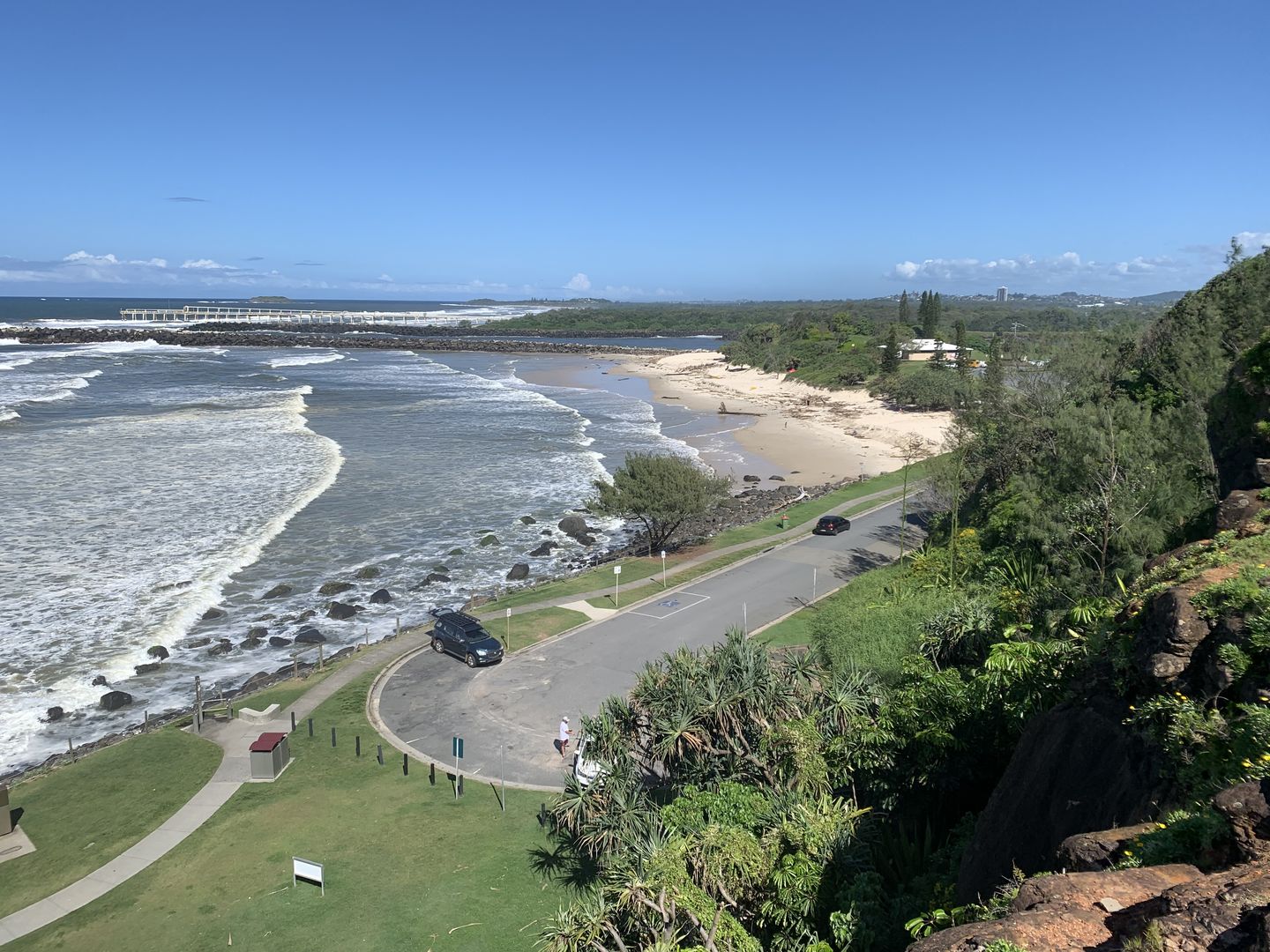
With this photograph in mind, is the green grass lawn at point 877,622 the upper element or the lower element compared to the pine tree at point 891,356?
lower

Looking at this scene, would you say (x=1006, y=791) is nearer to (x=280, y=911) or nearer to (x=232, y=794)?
(x=280, y=911)

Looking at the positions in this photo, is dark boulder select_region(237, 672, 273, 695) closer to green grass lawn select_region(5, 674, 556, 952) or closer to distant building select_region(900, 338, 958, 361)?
green grass lawn select_region(5, 674, 556, 952)

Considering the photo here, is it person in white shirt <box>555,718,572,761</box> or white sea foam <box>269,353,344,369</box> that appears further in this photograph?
white sea foam <box>269,353,344,369</box>

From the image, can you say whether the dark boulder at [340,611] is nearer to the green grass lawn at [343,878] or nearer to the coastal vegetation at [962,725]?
the green grass lawn at [343,878]

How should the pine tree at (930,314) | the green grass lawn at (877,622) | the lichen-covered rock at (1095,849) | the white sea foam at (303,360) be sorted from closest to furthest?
1. the lichen-covered rock at (1095,849)
2. the green grass lawn at (877,622)
3. the white sea foam at (303,360)
4. the pine tree at (930,314)

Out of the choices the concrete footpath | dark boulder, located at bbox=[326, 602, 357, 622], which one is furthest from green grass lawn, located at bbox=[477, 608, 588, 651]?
dark boulder, located at bbox=[326, 602, 357, 622]

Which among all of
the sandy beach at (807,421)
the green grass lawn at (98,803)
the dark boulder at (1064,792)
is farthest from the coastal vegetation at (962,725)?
the sandy beach at (807,421)

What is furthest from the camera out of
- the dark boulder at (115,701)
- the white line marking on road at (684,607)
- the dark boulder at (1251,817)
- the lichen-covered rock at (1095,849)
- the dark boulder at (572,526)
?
the dark boulder at (572,526)
